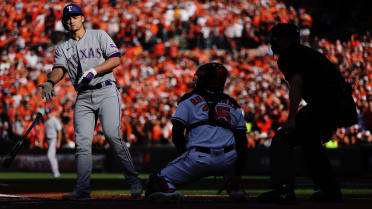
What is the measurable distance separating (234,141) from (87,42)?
6.95 feet

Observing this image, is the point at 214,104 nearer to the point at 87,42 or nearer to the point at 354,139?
the point at 87,42

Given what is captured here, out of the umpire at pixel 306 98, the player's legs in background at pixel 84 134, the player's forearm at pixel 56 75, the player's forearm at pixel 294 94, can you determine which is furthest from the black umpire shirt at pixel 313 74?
the player's forearm at pixel 56 75

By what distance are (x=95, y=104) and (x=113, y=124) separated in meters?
0.28

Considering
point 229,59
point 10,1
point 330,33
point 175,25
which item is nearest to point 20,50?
point 10,1

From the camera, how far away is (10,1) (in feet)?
96.0

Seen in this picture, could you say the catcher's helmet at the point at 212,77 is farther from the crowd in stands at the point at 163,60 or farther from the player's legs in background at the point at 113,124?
the crowd in stands at the point at 163,60

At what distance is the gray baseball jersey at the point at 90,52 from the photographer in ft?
25.7

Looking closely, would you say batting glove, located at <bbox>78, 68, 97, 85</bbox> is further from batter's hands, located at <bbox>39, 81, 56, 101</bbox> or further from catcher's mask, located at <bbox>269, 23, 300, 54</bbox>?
catcher's mask, located at <bbox>269, 23, 300, 54</bbox>

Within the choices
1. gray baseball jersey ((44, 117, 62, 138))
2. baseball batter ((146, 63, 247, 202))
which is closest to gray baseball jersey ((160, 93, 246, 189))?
baseball batter ((146, 63, 247, 202))

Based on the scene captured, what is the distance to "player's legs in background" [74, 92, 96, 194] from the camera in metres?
Answer: 7.66

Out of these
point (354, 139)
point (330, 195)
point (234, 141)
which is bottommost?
point (354, 139)

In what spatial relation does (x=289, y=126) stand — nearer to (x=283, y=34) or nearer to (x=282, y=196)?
(x=282, y=196)

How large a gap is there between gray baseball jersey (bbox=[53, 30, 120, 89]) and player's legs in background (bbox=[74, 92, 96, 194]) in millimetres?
210

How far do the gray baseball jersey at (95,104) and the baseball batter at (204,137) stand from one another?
1281 millimetres
